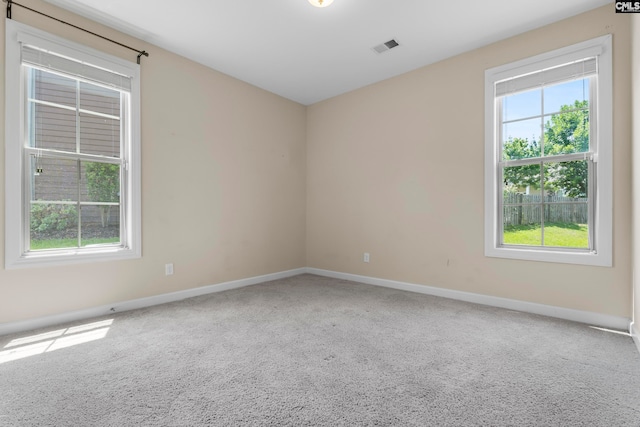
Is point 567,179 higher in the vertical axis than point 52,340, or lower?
higher

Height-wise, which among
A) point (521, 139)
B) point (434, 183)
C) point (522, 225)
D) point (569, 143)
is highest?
point (521, 139)

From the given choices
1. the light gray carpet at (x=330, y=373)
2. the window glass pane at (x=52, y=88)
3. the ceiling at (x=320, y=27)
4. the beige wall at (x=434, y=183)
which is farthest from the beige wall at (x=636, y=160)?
the window glass pane at (x=52, y=88)

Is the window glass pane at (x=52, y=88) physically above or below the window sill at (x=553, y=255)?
above

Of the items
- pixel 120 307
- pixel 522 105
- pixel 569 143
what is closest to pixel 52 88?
pixel 120 307

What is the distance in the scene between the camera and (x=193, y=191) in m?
3.53

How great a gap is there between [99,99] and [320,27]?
227cm

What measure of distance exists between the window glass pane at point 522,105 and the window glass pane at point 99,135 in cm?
406

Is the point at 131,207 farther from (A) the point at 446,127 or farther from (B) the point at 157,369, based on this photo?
(A) the point at 446,127

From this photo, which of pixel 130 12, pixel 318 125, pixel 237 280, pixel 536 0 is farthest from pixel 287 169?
pixel 536 0

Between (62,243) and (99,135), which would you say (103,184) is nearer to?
(99,135)

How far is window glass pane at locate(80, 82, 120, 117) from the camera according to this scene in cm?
280

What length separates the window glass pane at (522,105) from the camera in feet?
9.87

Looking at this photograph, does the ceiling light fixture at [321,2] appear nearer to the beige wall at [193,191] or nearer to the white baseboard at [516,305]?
the beige wall at [193,191]

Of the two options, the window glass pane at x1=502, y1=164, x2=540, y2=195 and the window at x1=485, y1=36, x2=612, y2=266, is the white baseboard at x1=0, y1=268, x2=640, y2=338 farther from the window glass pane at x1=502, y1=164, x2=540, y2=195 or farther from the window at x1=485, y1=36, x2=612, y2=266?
the window glass pane at x1=502, y1=164, x2=540, y2=195
